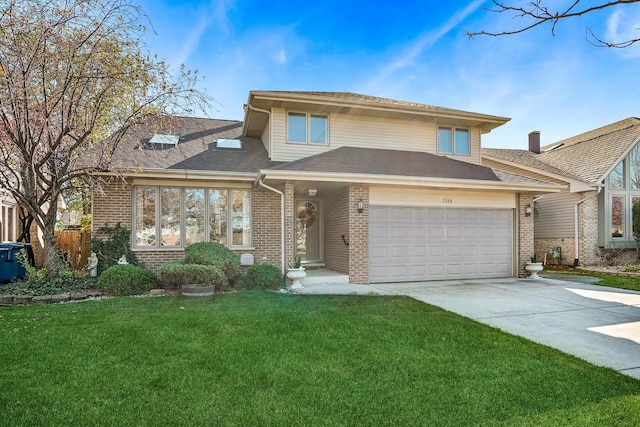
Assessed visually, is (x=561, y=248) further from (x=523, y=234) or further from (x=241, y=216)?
(x=241, y=216)

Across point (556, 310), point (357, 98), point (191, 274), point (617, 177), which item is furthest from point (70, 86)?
point (617, 177)

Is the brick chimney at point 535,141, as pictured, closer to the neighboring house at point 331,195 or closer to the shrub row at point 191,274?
the neighboring house at point 331,195

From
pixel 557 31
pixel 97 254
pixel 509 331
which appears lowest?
pixel 509 331

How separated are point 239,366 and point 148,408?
110cm

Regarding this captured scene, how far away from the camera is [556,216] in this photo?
15.6 metres

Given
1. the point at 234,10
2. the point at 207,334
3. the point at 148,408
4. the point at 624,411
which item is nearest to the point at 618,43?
the point at 624,411

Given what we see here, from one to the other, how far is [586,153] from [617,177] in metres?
2.09

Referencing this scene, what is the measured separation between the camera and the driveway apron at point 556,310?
Result: 499cm

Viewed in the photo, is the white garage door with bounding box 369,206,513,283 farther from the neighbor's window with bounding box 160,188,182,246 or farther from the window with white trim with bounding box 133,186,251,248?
the neighbor's window with bounding box 160,188,182,246

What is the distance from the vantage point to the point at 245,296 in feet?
27.0

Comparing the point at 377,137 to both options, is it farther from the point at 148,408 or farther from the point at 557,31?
the point at 148,408

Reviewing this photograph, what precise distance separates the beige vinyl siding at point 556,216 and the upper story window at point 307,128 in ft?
34.1

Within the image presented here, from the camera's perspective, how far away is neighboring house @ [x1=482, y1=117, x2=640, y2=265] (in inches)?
568

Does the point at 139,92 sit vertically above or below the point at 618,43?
above
